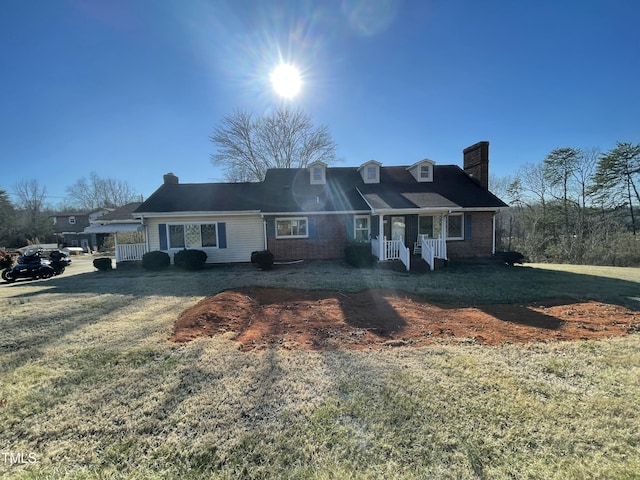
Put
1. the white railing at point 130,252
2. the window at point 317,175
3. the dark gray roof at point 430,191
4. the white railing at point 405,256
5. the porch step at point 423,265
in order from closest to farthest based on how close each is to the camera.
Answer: the white railing at point 405,256, the porch step at point 423,265, the dark gray roof at point 430,191, the white railing at point 130,252, the window at point 317,175

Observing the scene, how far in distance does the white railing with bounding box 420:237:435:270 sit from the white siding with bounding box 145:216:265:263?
7814 mm

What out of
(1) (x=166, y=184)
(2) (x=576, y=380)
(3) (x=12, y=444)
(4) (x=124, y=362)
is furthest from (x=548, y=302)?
(1) (x=166, y=184)

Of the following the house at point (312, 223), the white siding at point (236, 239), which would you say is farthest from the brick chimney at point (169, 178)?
the white siding at point (236, 239)

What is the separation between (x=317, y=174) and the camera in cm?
1658

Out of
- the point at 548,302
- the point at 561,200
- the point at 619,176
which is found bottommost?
the point at 548,302

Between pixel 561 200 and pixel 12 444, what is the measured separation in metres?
35.5

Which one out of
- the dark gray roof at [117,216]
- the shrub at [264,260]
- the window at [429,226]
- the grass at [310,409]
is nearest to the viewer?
the grass at [310,409]

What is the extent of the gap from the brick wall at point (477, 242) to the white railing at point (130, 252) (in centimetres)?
1593

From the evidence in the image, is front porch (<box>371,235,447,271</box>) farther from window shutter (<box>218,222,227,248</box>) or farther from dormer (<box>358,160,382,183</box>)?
window shutter (<box>218,222,227,248</box>)

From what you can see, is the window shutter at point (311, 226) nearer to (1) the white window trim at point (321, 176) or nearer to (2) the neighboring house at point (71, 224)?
(1) the white window trim at point (321, 176)

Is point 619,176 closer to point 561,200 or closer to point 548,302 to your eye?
point 561,200

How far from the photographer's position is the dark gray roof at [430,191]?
1367 centimetres

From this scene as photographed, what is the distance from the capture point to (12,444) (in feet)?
8.73

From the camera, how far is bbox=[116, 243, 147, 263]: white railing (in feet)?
48.5
